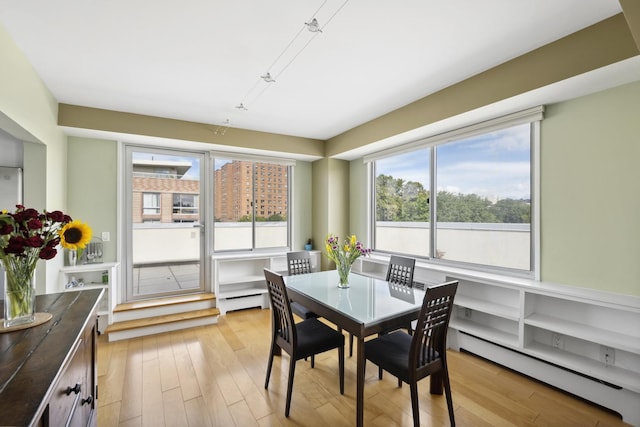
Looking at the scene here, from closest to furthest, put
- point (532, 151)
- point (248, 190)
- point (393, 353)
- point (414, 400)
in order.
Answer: point (414, 400) < point (393, 353) < point (532, 151) < point (248, 190)

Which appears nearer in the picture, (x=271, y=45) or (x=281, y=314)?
(x=271, y=45)

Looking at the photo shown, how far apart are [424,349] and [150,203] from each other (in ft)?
12.9

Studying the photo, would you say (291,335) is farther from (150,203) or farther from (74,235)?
(150,203)

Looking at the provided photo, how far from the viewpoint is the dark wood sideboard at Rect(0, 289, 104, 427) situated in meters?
0.83

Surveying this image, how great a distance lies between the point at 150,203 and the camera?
414 centimetres

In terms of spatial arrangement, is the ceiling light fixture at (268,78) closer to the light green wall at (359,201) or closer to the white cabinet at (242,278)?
the light green wall at (359,201)

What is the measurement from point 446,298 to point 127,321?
12.2 ft

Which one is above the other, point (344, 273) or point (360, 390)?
point (344, 273)

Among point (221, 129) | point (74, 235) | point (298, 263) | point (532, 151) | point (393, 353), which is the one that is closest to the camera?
point (74, 235)

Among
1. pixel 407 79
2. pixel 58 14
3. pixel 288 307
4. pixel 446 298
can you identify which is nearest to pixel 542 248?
pixel 446 298

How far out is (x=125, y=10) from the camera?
5.94 ft

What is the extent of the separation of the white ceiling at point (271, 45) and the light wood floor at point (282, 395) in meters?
2.71

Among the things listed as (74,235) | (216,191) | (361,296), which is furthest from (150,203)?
(361,296)

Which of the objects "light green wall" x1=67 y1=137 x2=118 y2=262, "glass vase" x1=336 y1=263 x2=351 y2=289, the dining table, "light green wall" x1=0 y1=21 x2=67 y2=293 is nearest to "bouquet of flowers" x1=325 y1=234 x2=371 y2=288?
"glass vase" x1=336 y1=263 x2=351 y2=289
